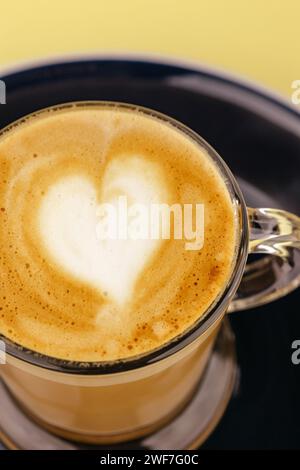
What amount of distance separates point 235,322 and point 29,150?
40cm

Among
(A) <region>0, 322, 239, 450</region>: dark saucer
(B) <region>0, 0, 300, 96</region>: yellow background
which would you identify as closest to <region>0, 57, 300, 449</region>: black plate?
(A) <region>0, 322, 239, 450</region>: dark saucer

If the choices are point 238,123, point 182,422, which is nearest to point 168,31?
point 238,123

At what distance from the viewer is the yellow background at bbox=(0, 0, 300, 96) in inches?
46.7

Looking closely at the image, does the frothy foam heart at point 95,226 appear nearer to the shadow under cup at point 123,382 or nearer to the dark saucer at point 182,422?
the shadow under cup at point 123,382

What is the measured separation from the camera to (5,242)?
742 millimetres

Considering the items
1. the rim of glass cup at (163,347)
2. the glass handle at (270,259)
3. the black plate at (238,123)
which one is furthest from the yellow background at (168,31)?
the rim of glass cup at (163,347)

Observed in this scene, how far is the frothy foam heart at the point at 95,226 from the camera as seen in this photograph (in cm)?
73

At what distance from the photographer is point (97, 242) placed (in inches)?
29.2

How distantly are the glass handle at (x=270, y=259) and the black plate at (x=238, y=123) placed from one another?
0.09m

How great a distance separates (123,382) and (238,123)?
0.46 meters

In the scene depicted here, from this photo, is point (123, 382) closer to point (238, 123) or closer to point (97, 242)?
point (97, 242)

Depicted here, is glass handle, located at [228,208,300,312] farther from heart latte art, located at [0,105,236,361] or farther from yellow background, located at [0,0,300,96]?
yellow background, located at [0,0,300,96]
